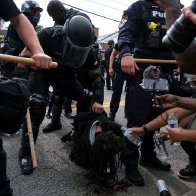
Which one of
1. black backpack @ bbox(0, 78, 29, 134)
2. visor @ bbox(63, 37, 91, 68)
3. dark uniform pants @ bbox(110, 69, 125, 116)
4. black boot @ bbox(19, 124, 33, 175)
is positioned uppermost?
visor @ bbox(63, 37, 91, 68)

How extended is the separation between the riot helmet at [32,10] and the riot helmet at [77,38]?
2032mm

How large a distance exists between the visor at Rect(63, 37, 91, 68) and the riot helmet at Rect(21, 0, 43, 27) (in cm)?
204

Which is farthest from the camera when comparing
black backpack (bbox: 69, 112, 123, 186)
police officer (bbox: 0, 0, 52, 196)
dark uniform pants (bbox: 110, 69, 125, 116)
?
dark uniform pants (bbox: 110, 69, 125, 116)

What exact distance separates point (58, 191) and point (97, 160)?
1.43 feet

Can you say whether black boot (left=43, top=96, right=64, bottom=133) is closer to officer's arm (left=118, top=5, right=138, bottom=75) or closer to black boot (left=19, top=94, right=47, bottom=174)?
black boot (left=19, top=94, right=47, bottom=174)

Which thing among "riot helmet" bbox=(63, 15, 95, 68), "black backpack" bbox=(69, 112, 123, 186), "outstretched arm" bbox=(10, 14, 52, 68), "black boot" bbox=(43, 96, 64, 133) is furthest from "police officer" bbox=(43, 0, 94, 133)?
"outstretched arm" bbox=(10, 14, 52, 68)

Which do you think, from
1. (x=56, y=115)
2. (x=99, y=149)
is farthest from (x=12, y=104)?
(x=56, y=115)

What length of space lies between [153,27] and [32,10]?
8.32 ft

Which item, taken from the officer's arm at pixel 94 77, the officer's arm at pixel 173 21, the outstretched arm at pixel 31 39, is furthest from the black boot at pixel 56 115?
the officer's arm at pixel 173 21

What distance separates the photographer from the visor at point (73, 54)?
3309 mm

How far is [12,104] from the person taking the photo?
Answer: 77.0 inches

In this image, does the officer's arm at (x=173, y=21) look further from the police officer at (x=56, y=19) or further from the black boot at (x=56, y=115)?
the black boot at (x=56, y=115)

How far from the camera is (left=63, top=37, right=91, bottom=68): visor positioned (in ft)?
10.9

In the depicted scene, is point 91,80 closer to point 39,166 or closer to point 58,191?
point 39,166
